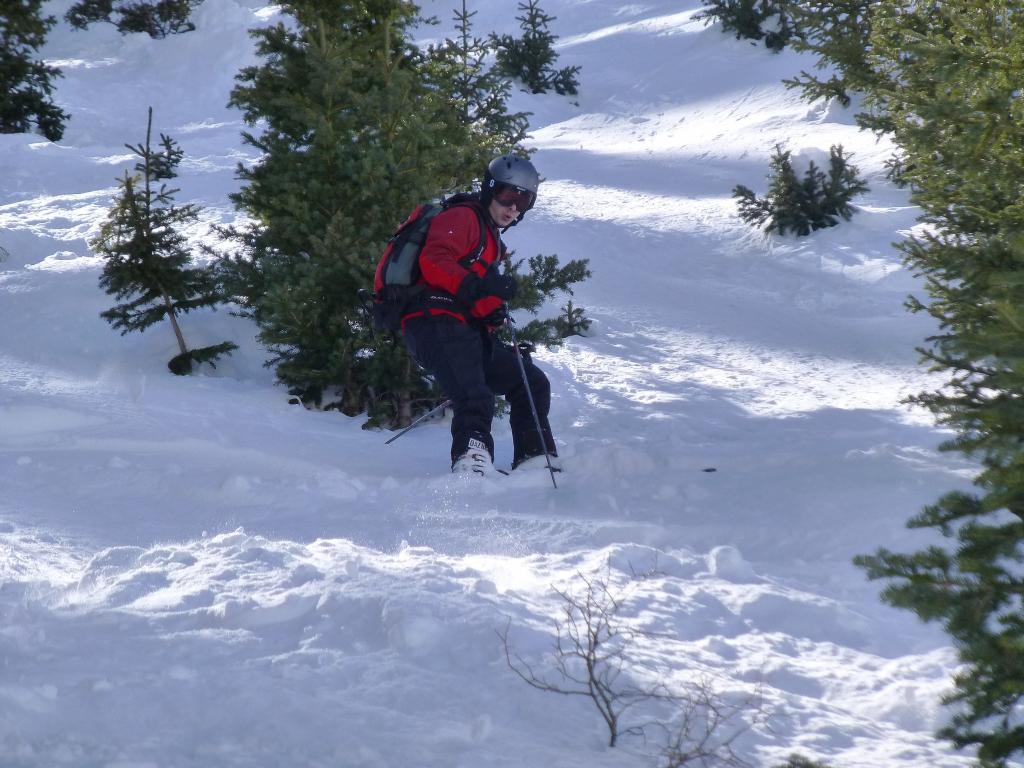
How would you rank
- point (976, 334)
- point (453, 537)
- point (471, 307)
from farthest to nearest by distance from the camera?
point (471, 307), point (453, 537), point (976, 334)

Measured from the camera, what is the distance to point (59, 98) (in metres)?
→ 26.1

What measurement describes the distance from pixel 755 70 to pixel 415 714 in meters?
24.9

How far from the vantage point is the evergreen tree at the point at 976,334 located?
236 centimetres

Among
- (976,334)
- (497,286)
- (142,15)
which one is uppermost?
(142,15)

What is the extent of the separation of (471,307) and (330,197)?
Result: 2149 millimetres

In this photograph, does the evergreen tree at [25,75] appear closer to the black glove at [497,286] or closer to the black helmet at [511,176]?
the black helmet at [511,176]

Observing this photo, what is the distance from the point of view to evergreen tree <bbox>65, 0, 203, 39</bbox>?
105 feet

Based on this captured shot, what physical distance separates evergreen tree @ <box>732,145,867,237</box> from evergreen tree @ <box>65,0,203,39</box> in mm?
24730

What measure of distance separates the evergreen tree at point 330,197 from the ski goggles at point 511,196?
5.19 feet

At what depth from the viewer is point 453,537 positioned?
5.15 m

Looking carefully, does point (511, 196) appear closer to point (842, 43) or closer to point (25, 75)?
A: point (842, 43)

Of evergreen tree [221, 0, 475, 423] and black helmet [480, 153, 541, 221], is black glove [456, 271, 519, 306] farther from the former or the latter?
evergreen tree [221, 0, 475, 423]

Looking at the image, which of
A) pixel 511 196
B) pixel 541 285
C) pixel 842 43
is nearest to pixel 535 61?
pixel 842 43

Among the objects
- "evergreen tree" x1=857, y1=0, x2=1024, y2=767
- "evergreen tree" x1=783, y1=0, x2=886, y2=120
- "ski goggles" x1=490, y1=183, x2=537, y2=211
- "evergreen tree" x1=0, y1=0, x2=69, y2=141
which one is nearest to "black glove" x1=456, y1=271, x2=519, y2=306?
"ski goggles" x1=490, y1=183, x2=537, y2=211
